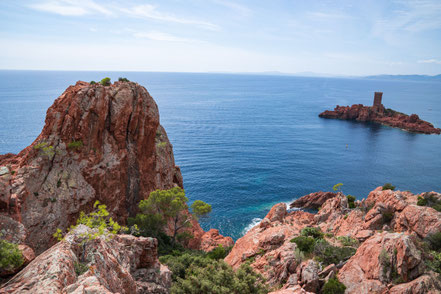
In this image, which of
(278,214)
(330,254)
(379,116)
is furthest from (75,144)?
(379,116)

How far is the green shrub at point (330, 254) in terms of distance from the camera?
24312 millimetres

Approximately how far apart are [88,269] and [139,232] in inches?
782

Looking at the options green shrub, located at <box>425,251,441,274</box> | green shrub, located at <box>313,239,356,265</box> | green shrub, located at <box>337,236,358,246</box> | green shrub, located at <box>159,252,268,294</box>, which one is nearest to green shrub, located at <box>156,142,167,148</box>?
green shrub, located at <box>159,252,268,294</box>

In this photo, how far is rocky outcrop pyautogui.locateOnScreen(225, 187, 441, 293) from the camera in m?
18.6

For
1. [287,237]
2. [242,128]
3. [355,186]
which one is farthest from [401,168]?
[287,237]

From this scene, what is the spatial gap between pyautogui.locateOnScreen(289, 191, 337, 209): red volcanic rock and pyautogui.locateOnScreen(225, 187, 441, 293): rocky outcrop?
2270 centimetres

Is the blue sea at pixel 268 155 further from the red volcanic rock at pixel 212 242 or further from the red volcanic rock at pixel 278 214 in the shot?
the red volcanic rock at pixel 278 214

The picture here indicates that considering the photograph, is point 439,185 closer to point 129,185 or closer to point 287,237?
point 287,237

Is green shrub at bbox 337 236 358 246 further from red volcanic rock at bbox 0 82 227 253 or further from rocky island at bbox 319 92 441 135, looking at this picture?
rocky island at bbox 319 92 441 135

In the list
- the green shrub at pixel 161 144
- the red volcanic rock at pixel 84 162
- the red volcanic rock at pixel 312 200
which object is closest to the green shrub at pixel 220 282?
the red volcanic rock at pixel 84 162

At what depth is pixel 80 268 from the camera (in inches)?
490

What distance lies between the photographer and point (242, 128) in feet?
454

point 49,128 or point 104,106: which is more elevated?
point 104,106

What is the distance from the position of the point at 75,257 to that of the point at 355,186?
269 ft
